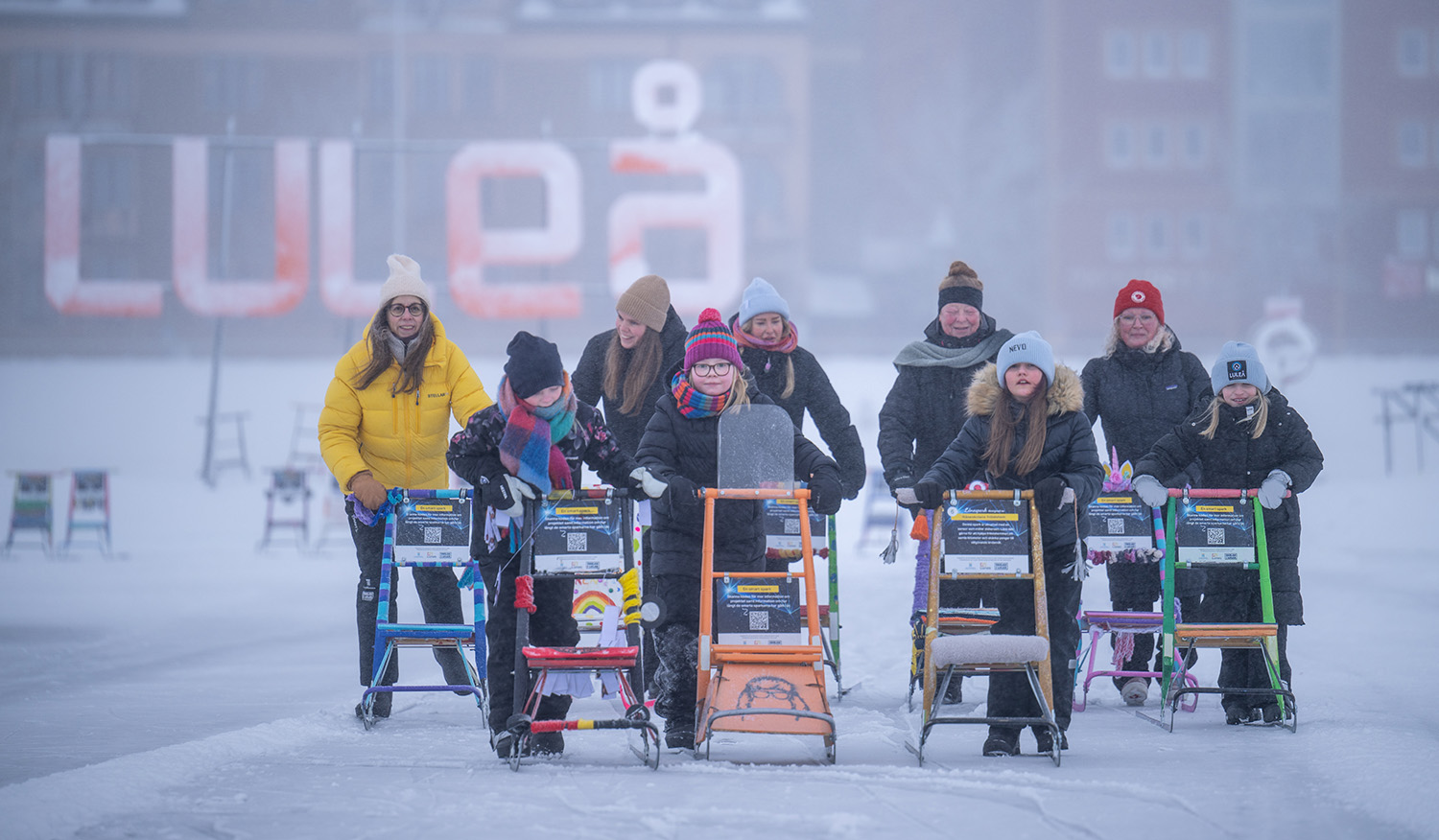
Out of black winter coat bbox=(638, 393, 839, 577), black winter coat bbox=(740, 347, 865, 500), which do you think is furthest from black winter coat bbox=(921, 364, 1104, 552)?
black winter coat bbox=(740, 347, 865, 500)

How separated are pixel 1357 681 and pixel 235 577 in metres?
10.1

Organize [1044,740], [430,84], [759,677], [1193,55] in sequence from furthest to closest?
[430,84] < [1193,55] < [1044,740] < [759,677]

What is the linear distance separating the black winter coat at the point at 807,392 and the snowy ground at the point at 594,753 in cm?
128

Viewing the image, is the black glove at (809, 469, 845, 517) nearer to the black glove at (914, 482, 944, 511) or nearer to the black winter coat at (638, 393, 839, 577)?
the black winter coat at (638, 393, 839, 577)

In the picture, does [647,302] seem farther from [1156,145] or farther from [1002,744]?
[1156,145]

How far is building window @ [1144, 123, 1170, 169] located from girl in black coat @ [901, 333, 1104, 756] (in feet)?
97.5

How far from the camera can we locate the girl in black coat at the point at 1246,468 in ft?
A: 19.9

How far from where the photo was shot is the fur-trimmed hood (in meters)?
5.45

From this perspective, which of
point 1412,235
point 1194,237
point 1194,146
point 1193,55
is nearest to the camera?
point 1412,235

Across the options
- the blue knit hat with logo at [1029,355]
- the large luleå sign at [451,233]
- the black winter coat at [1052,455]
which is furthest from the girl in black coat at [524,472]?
the large luleå sign at [451,233]

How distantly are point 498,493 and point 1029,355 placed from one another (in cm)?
214

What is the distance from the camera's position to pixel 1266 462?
A: 6.21 meters

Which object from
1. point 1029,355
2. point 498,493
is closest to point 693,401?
point 498,493

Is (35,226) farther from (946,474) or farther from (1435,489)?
(946,474)
